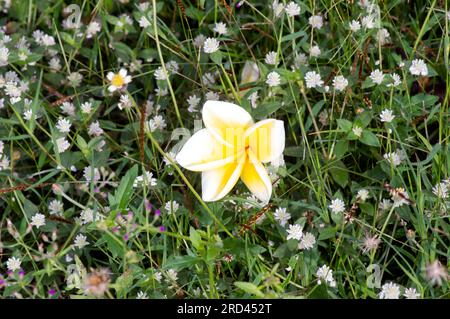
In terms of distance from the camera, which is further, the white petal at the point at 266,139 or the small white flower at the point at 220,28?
the small white flower at the point at 220,28

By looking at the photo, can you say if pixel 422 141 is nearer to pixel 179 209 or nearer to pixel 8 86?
pixel 179 209

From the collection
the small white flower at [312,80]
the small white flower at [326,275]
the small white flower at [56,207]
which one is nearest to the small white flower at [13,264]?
the small white flower at [56,207]

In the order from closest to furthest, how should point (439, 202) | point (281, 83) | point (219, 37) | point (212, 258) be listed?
1. point (212, 258)
2. point (439, 202)
3. point (281, 83)
4. point (219, 37)

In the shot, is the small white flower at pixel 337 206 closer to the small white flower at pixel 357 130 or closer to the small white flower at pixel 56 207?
the small white flower at pixel 357 130

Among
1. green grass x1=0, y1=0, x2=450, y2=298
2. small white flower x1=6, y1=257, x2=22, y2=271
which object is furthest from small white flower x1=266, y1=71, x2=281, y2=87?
small white flower x1=6, y1=257, x2=22, y2=271

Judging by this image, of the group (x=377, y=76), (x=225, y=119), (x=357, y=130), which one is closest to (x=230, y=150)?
(x=225, y=119)

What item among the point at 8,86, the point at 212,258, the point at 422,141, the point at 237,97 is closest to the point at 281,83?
the point at 237,97
